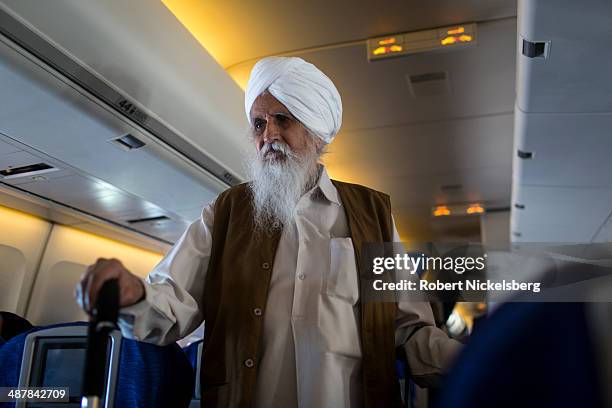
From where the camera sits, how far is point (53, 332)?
6.26 ft

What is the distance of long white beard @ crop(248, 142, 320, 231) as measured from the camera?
6.23ft

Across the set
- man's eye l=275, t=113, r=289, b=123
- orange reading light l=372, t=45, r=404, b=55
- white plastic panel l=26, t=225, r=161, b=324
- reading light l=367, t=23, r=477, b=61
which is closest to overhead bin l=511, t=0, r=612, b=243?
reading light l=367, t=23, r=477, b=61

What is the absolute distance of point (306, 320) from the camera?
1637 millimetres

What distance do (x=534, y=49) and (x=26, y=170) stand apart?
11.0ft

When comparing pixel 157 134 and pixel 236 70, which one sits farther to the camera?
pixel 236 70

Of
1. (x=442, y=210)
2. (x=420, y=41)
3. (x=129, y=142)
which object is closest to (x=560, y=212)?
(x=420, y=41)

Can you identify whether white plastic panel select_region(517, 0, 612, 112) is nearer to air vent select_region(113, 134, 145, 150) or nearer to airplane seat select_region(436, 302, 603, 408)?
airplane seat select_region(436, 302, 603, 408)

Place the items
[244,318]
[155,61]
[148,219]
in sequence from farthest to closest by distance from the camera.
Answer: [148,219], [155,61], [244,318]

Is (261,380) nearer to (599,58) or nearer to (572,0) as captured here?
(572,0)

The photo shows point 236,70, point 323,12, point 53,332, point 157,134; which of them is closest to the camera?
point 53,332

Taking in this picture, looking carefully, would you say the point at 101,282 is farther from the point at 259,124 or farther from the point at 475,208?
the point at 475,208

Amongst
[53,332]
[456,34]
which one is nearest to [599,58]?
[456,34]

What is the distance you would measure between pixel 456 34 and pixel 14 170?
128 inches

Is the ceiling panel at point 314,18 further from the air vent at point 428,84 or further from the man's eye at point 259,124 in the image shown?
the man's eye at point 259,124
